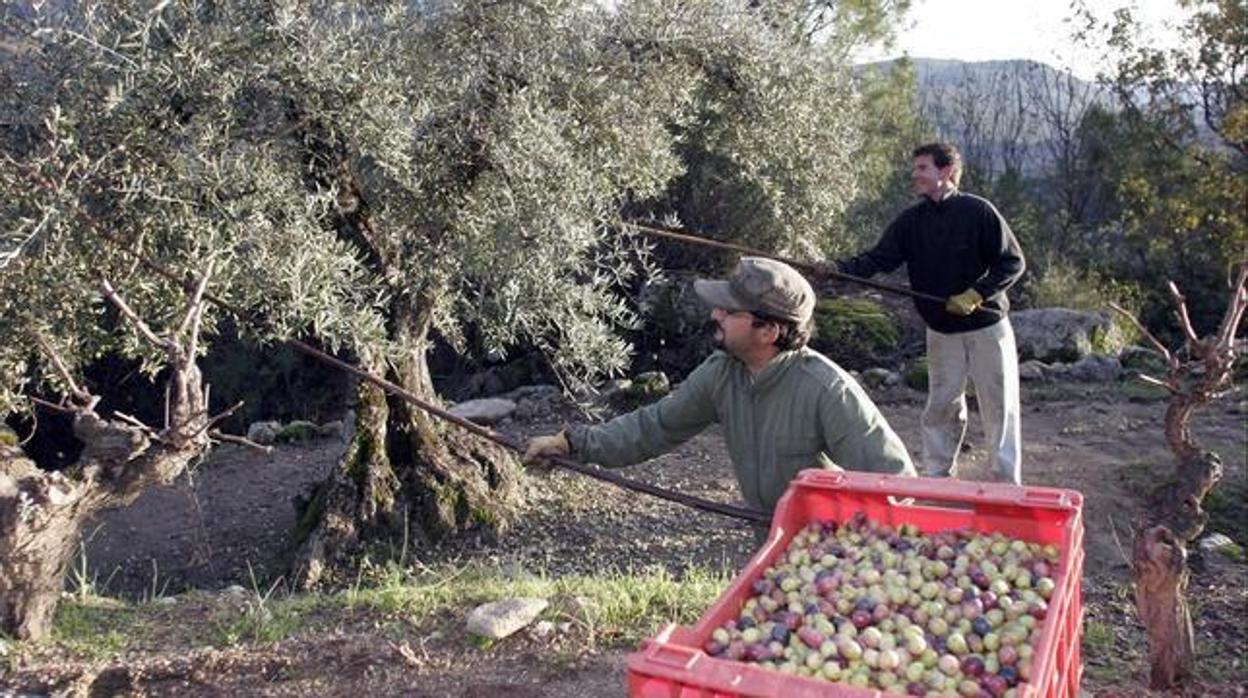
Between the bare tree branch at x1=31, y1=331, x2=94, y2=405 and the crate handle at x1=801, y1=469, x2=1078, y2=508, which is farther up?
the bare tree branch at x1=31, y1=331, x2=94, y2=405

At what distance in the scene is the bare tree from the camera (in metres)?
3.72

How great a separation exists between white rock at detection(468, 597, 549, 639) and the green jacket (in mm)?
700

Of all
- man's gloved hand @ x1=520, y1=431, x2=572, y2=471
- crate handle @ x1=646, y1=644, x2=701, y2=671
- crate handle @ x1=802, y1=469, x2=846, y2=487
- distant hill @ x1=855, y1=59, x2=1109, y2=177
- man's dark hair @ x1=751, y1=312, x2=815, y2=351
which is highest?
distant hill @ x1=855, y1=59, x2=1109, y2=177

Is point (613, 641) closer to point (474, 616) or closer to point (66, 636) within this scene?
point (474, 616)

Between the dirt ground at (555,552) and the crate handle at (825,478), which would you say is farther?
the dirt ground at (555,552)

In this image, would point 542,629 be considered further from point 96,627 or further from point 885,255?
point 885,255

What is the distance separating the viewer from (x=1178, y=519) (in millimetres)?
3932

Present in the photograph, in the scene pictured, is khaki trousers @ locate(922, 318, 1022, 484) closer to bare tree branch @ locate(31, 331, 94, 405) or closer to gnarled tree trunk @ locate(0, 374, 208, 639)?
gnarled tree trunk @ locate(0, 374, 208, 639)

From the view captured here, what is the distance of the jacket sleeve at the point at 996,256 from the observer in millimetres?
6180

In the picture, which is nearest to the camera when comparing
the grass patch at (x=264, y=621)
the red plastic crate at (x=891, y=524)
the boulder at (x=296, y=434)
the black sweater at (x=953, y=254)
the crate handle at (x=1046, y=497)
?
the red plastic crate at (x=891, y=524)

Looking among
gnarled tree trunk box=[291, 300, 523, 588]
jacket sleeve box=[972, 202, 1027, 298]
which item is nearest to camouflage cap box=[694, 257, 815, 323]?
jacket sleeve box=[972, 202, 1027, 298]

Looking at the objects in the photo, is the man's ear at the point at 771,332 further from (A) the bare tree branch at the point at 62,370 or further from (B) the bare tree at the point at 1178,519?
(A) the bare tree branch at the point at 62,370

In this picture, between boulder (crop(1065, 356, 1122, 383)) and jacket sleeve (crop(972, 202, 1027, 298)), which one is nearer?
jacket sleeve (crop(972, 202, 1027, 298))

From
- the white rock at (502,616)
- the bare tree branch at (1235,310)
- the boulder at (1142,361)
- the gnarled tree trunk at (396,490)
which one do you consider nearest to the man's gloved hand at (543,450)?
the white rock at (502,616)
